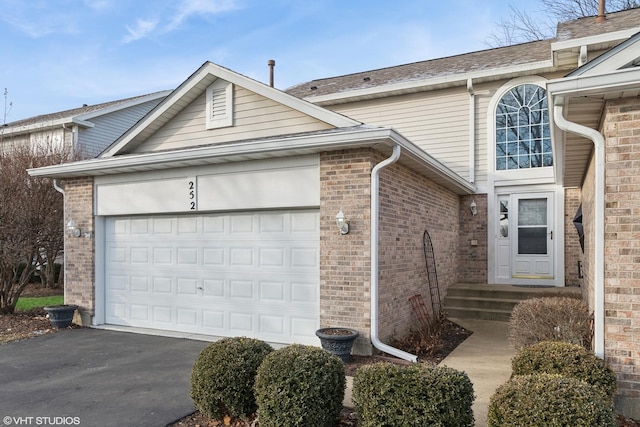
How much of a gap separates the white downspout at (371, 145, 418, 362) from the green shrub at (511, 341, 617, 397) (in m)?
2.03

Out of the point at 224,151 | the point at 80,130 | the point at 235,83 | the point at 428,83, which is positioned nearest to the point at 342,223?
the point at 224,151

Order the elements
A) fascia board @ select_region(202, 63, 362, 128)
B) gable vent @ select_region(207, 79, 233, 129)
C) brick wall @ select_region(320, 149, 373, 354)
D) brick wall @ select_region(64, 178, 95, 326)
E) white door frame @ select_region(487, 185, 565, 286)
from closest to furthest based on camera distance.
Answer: brick wall @ select_region(320, 149, 373, 354)
fascia board @ select_region(202, 63, 362, 128)
gable vent @ select_region(207, 79, 233, 129)
brick wall @ select_region(64, 178, 95, 326)
white door frame @ select_region(487, 185, 565, 286)

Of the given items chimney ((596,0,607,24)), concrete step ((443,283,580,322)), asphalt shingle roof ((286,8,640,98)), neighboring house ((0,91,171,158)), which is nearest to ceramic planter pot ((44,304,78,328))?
neighboring house ((0,91,171,158))

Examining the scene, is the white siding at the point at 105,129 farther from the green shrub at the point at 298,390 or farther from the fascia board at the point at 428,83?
the green shrub at the point at 298,390

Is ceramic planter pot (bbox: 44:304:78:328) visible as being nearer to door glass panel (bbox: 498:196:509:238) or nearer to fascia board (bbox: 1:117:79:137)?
fascia board (bbox: 1:117:79:137)

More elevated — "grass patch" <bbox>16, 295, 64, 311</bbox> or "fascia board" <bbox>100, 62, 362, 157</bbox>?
"fascia board" <bbox>100, 62, 362, 157</bbox>

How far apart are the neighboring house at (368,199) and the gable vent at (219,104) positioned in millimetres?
37

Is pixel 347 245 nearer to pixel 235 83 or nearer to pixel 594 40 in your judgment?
pixel 235 83

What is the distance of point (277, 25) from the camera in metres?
12.7

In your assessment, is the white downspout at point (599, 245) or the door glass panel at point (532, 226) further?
the door glass panel at point (532, 226)

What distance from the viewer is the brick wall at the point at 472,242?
36.4 ft

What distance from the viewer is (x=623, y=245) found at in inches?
159

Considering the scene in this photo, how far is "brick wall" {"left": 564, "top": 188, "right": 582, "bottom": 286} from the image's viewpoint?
10.1 meters

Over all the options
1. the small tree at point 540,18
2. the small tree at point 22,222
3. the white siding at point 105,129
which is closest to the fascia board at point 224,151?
the small tree at point 22,222
